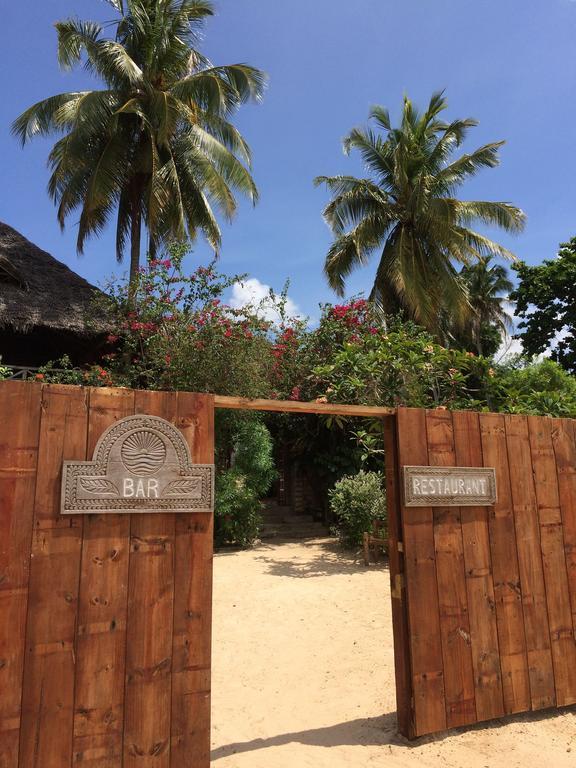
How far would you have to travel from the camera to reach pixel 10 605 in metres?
2.32

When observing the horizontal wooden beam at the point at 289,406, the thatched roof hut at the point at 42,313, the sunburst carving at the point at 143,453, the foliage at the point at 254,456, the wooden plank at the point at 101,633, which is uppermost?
the thatched roof hut at the point at 42,313

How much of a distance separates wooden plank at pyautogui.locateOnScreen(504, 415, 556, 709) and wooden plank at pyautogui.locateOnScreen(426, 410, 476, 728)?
0.47m

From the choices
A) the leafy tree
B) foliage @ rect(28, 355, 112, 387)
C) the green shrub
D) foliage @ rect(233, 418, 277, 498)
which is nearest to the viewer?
foliage @ rect(28, 355, 112, 387)

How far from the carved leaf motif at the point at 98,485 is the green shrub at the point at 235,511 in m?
7.45

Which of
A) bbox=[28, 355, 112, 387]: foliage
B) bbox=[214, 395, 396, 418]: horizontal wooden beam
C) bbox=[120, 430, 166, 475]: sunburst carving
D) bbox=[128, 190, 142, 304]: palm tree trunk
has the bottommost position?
bbox=[120, 430, 166, 475]: sunburst carving

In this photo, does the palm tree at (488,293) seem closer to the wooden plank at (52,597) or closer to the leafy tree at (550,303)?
the leafy tree at (550,303)

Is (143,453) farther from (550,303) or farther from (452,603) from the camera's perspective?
(550,303)

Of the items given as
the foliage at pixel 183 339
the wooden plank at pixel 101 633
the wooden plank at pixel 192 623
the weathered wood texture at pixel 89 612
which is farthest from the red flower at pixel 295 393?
the wooden plank at pixel 101 633

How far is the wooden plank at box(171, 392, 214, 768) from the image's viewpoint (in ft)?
8.41

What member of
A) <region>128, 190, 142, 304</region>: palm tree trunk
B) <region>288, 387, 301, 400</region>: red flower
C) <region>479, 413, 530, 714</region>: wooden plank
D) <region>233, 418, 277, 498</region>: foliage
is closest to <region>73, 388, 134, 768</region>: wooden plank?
<region>479, 413, 530, 714</region>: wooden plank

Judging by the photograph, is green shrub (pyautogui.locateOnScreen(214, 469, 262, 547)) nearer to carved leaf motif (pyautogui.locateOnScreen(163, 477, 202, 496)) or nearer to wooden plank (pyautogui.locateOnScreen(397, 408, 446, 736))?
wooden plank (pyautogui.locateOnScreen(397, 408, 446, 736))

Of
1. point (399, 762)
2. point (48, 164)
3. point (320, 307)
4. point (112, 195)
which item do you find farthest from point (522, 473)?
point (48, 164)

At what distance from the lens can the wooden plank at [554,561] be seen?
11.8ft

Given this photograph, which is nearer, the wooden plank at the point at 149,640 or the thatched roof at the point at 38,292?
the wooden plank at the point at 149,640
